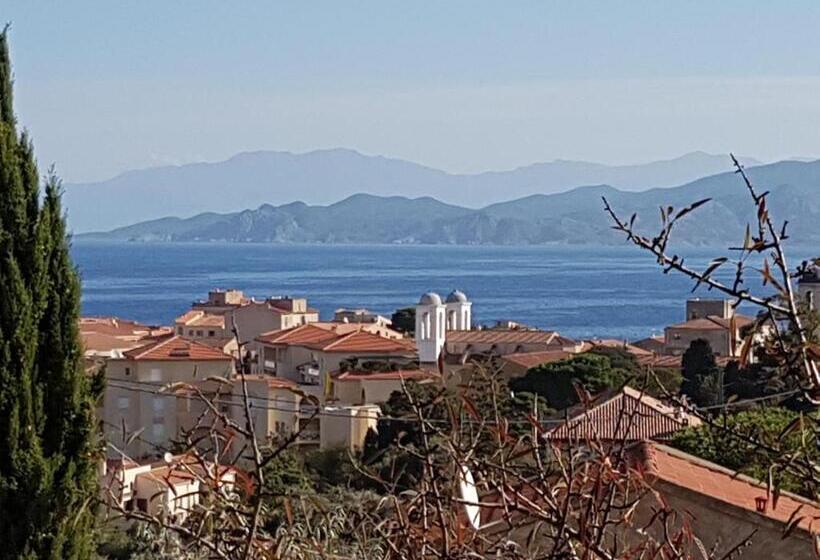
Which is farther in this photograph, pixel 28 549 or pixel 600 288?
pixel 600 288

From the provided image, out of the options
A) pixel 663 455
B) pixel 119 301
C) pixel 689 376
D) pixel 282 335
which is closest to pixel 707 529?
pixel 663 455

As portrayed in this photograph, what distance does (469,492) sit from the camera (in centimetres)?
203

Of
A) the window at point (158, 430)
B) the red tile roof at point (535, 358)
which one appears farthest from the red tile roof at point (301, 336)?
the window at point (158, 430)

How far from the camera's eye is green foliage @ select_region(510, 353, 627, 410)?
80.2 ft

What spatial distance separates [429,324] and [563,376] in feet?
34.1

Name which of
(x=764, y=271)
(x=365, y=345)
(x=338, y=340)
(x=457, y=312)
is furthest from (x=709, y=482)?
(x=457, y=312)

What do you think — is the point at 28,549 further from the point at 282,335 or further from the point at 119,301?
the point at 119,301

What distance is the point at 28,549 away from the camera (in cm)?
569

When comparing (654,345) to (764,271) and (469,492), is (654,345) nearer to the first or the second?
(469,492)

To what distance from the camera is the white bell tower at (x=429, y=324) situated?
34.3 metres

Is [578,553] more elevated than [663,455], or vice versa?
[578,553]

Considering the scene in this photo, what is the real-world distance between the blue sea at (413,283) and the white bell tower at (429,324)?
9470mm

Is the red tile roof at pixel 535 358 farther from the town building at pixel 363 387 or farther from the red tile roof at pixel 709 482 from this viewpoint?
the red tile roof at pixel 709 482

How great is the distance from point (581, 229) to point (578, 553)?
547ft
